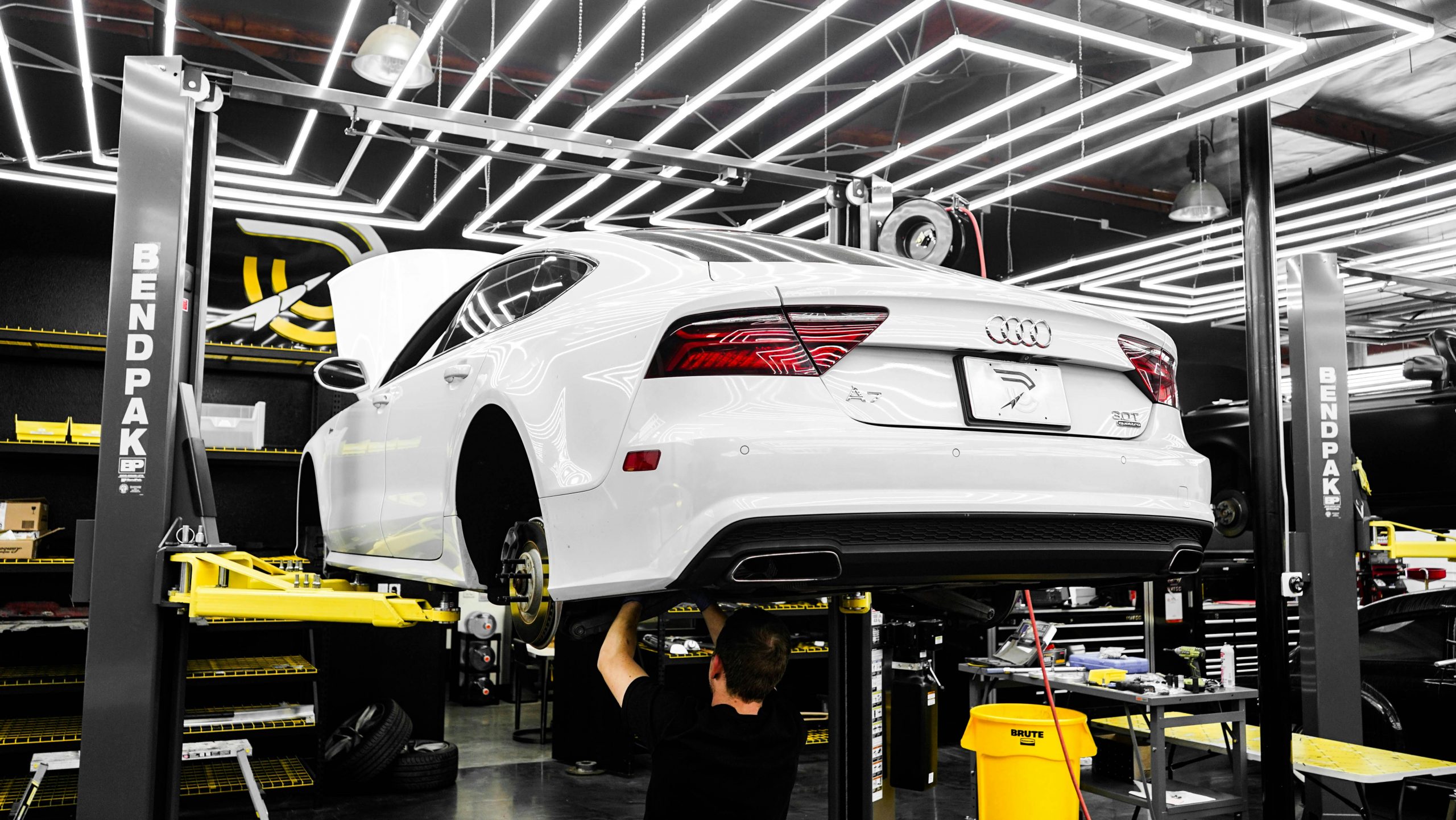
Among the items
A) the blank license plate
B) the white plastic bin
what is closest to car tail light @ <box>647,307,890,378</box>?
the blank license plate

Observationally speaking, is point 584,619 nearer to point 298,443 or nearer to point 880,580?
point 880,580

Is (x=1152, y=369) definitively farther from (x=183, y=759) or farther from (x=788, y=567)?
(x=183, y=759)

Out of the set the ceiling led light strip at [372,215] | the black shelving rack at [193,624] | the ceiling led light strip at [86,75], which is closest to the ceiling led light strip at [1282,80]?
the ceiling led light strip at [372,215]

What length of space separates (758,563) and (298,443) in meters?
5.59

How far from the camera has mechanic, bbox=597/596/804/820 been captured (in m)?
2.67

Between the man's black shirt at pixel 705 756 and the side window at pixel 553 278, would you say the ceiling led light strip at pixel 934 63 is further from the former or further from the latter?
the man's black shirt at pixel 705 756

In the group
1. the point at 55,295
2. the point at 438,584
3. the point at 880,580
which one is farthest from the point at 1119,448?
the point at 55,295

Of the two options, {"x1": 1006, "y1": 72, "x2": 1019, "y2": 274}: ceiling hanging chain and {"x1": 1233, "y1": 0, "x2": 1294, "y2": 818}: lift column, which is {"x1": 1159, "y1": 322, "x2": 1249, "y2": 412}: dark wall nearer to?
{"x1": 1006, "y1": 72, "x2": 1019, "y2": 274}: ceiling hanging chain

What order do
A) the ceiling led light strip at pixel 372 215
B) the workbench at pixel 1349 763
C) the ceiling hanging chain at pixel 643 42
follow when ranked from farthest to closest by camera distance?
1. the ceiling led light strip at pixel 372 215
2. the ceiling hanging chain at pixel 643 42
3. the workbench at pixel 1349 763

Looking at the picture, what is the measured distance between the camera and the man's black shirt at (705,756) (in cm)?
267

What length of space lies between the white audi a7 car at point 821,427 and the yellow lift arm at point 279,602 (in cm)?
28

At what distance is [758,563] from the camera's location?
1934mm

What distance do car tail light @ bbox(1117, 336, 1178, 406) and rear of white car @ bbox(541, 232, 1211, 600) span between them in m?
0.05

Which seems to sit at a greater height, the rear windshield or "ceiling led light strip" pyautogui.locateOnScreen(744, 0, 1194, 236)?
"ceiling led light strip" pyautogui.locateOnScreen(744, 0, 1194, 236)
